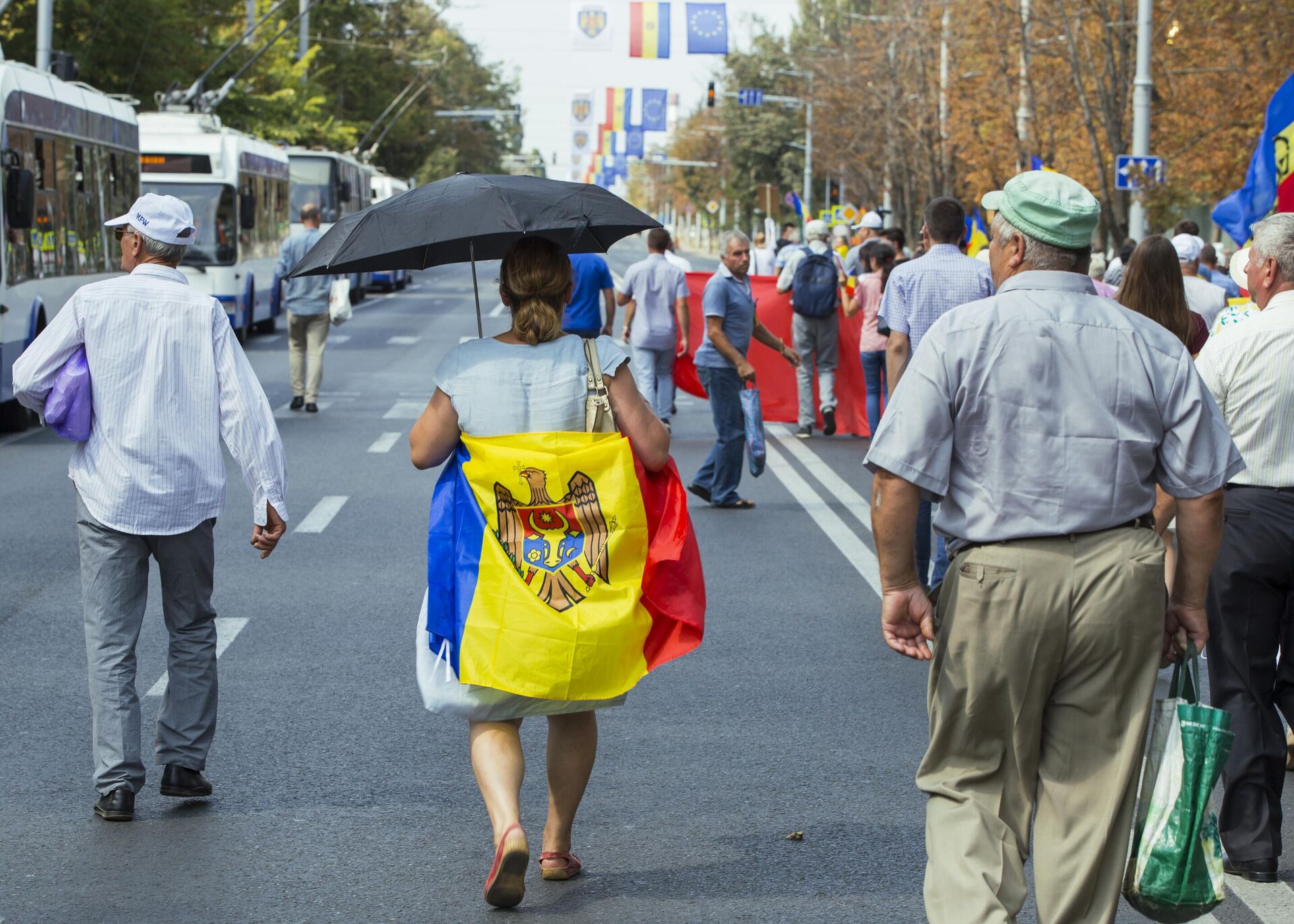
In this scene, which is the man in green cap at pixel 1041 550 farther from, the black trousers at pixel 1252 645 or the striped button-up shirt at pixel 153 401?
the striped button-up shirt at pixel 153 401

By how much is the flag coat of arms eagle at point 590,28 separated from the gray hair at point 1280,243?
42.9 metres

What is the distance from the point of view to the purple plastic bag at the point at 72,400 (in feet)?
17.5

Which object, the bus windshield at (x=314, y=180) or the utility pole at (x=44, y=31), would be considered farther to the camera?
the bus windshield at (x=314, y=180)

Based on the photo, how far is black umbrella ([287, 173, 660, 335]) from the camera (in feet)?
15.5

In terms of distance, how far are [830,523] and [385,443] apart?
530cm

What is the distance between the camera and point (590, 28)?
4722cm

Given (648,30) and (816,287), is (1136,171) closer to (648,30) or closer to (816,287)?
(816,287)

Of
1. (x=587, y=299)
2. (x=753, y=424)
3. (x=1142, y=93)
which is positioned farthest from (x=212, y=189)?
(x=753, y=424)

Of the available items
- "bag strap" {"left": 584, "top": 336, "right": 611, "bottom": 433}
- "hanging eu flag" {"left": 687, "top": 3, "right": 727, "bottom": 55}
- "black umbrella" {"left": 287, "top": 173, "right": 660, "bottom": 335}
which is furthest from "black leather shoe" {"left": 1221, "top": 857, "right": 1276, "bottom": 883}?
"hanging eu flag" {"left": 687, "top": 3, "right": 727, "bottom": 55}

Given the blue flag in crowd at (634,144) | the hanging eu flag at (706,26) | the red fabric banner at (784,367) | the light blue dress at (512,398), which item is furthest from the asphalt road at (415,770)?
the blue flag in crowd at (634,144)

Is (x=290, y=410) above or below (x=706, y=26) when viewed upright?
below

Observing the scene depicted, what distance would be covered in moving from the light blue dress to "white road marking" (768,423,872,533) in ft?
18.9

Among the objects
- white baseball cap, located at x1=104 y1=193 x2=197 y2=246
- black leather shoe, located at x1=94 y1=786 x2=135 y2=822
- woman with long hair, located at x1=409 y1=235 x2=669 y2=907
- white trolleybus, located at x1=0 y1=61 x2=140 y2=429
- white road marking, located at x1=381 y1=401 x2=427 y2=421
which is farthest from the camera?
white road marking, located at x1=381 y1=401 x2=427 y2=421

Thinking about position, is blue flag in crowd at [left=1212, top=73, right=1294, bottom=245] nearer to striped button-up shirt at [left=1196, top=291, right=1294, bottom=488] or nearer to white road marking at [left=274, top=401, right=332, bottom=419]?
striped button-up shirt at [left=1196, top=291, right=1294, bottom=488]
